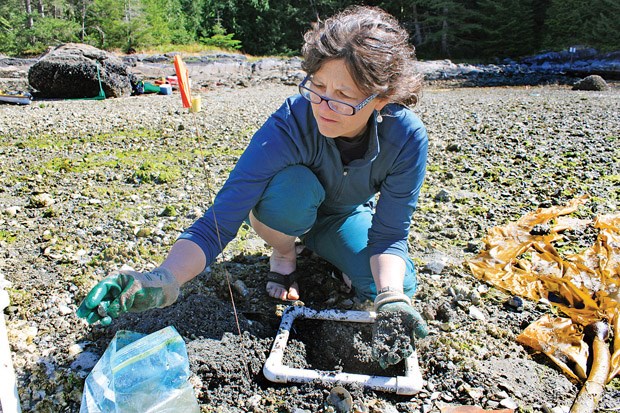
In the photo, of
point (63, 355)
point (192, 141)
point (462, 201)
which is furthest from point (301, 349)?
point (192, 141)

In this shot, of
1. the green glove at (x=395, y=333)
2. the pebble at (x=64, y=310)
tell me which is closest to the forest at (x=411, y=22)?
the pebble at (x=64, y=310)

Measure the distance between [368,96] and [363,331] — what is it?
1.16m

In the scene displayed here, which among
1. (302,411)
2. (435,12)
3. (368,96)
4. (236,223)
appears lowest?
(302,411)

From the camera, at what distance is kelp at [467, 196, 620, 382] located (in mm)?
2543

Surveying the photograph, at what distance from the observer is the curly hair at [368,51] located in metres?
2.13

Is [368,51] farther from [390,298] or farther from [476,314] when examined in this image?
[476,314]

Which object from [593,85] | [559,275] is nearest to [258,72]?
[593,85]

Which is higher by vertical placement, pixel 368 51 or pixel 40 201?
pixel 368 51

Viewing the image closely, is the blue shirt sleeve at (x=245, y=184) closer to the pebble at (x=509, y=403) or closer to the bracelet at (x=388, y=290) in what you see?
the bracelet at (x=388, y=290)

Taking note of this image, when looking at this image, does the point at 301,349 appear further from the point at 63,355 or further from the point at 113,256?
the point at 113,256

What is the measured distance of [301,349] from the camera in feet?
8.10

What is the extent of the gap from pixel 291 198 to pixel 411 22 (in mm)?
35129

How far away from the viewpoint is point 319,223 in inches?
119

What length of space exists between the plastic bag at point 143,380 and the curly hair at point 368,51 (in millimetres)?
1295
